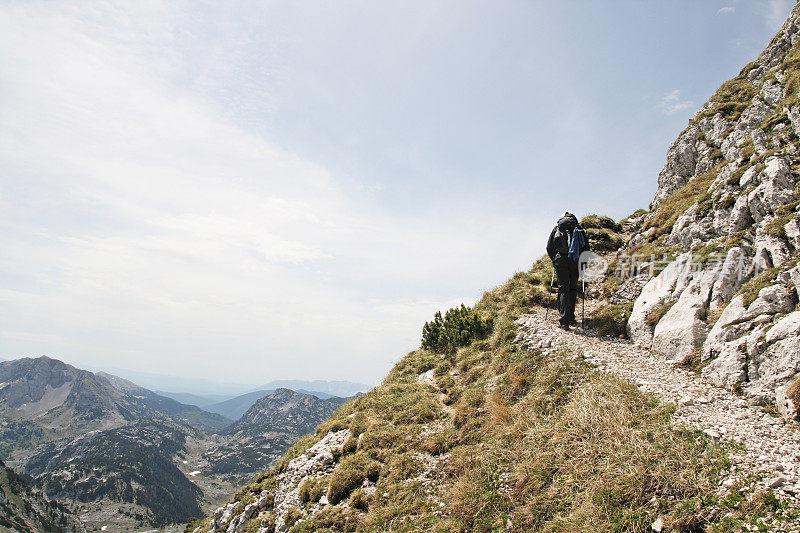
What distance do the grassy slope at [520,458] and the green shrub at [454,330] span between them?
2350mm

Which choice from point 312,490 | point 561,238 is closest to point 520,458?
point 312,490

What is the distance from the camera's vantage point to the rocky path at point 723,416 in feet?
22.3

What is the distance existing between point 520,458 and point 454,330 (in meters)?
11.6

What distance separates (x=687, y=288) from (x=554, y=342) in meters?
5.13

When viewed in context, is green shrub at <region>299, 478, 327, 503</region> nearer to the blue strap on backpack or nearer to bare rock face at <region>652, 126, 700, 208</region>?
the blue strap on backpack

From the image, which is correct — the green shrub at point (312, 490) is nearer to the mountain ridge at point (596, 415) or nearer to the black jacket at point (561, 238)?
the mountain ridge at point (596, 415)

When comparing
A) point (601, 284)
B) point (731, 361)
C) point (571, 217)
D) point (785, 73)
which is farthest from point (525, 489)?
point (785, 73)

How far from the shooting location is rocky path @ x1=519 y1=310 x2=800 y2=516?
6.81 m

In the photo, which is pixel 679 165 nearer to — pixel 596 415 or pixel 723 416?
pixel 723 416

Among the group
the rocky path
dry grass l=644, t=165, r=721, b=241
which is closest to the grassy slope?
the rocky path

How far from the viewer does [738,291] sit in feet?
39.3

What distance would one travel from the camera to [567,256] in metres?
17.4

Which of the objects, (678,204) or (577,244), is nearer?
(577,244)

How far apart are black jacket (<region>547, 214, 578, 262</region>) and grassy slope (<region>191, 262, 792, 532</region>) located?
4.14 meters
